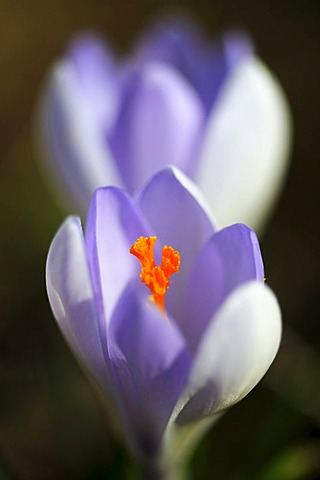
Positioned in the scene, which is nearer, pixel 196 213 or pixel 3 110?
pixel 196 213

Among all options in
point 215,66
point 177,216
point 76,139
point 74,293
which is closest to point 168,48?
point 215,66

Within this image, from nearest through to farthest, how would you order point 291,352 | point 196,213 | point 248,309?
point 248,309 < point 196,213 < point 291,352

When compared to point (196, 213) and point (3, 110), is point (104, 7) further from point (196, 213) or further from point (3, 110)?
point (196, 213)

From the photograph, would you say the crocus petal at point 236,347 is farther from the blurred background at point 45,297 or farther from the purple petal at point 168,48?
the purple petal at point 168,48

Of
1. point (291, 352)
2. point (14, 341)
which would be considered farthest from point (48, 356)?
point (291, 352)

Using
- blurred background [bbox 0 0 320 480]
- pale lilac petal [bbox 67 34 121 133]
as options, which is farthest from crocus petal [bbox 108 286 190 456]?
pale lilac petal [bbox 67 34 121 133]

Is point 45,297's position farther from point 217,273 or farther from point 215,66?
point 217,273

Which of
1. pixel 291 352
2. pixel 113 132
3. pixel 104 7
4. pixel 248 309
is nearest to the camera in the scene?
pixel 248 309
